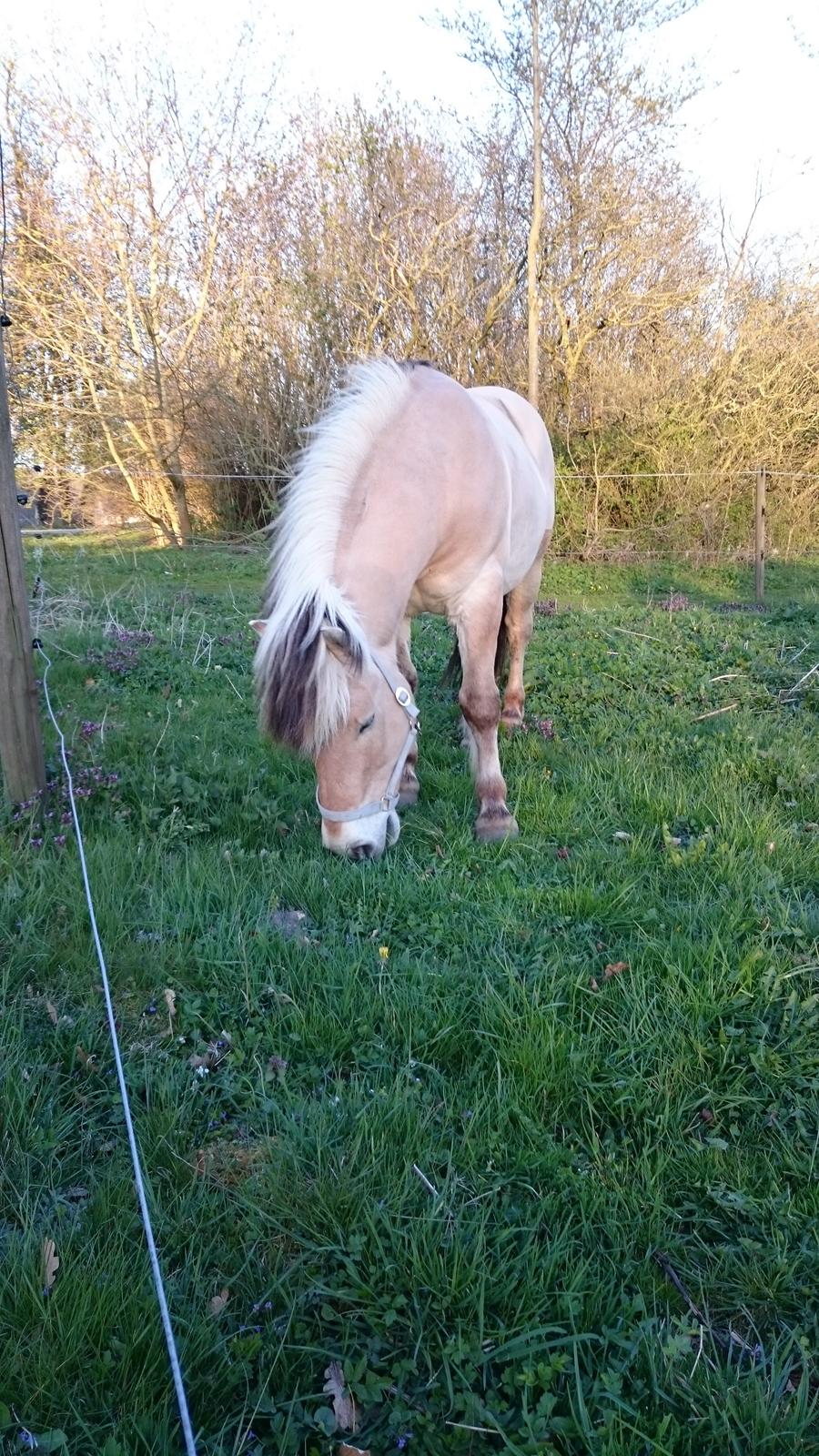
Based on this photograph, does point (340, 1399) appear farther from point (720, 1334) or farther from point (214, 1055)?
point (214, 1055)

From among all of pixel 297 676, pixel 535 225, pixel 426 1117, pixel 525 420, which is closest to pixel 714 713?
pixel 525 420

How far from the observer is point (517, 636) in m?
5.37

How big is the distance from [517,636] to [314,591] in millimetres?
2714

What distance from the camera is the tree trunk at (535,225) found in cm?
1258

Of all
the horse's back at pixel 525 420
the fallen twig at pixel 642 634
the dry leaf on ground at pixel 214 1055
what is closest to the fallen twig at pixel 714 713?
the fallen twig at pixel 642 634

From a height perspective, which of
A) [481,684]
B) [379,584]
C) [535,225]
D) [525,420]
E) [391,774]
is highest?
[535,225]

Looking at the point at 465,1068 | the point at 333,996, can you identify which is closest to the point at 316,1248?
the point at 465,1068

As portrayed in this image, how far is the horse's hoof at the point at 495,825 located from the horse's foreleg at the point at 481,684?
0.10 m

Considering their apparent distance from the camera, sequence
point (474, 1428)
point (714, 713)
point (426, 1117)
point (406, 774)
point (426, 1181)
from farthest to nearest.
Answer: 1. point (714, 713)
2. point (406, 774)
3. point (426, 1117)
4. point (426, 1181)
5. point (474, 1428)

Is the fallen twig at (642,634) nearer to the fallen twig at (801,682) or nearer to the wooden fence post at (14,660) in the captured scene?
the fallen twig at (801,682)

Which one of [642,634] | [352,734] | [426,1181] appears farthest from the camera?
[642,634]

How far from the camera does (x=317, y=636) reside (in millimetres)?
2797

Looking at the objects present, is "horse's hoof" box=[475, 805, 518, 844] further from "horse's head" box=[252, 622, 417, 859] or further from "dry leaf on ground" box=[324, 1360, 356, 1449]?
"dry leaf on ground" box=[324, 1360, 356, 1449]

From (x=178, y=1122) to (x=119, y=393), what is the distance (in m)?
14.6
